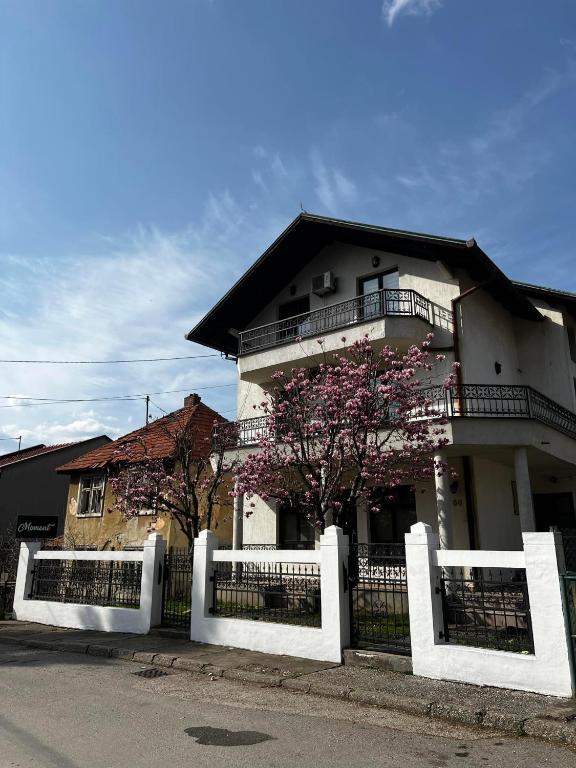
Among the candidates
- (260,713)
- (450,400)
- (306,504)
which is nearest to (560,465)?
(450,400)

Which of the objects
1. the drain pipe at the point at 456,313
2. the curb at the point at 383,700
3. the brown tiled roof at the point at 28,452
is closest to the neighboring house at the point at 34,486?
the brown tiled roof at the point at 28,452

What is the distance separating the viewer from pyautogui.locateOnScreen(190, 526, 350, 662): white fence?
883 centimetres

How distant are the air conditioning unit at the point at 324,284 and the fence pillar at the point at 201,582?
10.0 m

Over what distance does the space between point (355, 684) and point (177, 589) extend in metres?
5.38

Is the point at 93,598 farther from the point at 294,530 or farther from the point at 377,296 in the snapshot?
the point at 377,296

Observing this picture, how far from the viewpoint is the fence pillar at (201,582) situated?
35.0ft

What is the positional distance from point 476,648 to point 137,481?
39.4ft

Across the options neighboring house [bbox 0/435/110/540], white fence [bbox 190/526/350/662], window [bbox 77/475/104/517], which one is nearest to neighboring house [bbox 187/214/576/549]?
white fence [bbox 190/526/350/662]

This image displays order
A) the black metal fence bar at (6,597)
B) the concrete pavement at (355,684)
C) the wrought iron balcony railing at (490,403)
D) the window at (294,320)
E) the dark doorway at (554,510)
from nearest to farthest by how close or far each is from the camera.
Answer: the concrete pavement at (355,684)
the wrought iron balcony railing at (490,403)
the black metal fence bar at (6,597)
the dark doorway at (554,510)
the window at (294,320)

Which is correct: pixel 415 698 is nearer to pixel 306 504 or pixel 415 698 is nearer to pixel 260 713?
pixel 260 713

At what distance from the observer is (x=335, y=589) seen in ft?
29.0

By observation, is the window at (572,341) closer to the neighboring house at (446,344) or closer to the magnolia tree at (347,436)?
the neighboring house at (446,344)

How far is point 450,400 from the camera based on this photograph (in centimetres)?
1476

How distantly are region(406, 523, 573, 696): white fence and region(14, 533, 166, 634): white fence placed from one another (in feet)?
19.2
